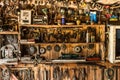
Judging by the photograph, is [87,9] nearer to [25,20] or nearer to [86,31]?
[86,31]

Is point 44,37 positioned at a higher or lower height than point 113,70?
higher


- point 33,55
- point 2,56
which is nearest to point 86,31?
point 33,55

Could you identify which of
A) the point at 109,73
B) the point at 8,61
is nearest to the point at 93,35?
the point at 109,73

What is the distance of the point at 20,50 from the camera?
4648 mm

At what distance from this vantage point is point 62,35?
4.79 meters

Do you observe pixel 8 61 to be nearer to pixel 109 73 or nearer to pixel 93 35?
pixel 93 35

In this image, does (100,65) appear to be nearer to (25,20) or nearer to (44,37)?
(44,37)

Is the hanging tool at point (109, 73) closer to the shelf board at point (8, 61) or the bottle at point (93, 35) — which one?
the bottle at point (93, 35)

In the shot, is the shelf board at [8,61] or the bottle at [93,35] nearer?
the shelf board at [8,61]

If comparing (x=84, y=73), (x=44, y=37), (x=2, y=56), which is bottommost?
(x=84, y=73)

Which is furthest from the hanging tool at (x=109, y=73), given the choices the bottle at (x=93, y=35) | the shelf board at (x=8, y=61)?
the shelf board at (x=8, y=61)

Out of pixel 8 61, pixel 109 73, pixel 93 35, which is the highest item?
pixel 93 35

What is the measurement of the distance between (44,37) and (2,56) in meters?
0.80

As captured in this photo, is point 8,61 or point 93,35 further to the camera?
point 93,35
